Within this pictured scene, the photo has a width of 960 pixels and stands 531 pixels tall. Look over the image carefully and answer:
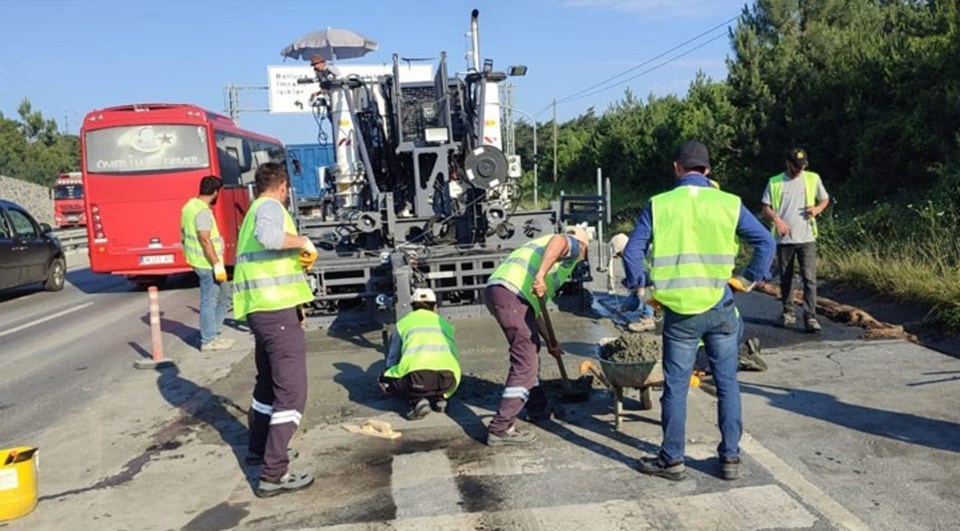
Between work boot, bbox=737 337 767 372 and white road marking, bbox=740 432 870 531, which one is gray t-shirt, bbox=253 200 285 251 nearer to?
white road marking, bbox=740 432 870 531

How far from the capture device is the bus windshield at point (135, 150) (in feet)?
47.8

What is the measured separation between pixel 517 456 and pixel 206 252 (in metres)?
4.80

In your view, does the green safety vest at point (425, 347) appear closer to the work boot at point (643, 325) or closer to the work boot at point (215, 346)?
the work boot at point (643, 325)

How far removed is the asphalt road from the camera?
23.9ft

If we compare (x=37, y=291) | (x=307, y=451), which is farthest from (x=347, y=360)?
(x=37, y=291)

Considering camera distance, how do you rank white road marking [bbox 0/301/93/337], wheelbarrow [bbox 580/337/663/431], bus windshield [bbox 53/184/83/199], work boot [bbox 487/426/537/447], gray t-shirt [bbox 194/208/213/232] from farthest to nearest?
bus windshield [bbox 53/184/83/199] < white road marking [bbox 0/301/93/337] < gray t-shirt [bbox 194/208/213/232] < work boot [bbox 487/426/537/447] < wheelbarrow [bbox 580/337/663/431]

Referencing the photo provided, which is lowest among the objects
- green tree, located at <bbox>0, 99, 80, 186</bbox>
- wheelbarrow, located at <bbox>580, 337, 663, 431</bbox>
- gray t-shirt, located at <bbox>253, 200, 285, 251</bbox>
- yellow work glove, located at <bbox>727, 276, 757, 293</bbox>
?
wheelbarrow, located at <bbox>580, 337, 663, 431</bbox>

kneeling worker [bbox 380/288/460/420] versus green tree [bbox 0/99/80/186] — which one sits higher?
green tree [bbox 0/99/80/186]

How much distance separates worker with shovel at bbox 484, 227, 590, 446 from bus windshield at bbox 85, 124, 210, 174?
35.6 ft

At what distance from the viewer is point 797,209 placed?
8344 mm

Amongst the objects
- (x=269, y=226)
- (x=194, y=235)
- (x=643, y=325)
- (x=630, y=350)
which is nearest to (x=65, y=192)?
(x=194, y=235)

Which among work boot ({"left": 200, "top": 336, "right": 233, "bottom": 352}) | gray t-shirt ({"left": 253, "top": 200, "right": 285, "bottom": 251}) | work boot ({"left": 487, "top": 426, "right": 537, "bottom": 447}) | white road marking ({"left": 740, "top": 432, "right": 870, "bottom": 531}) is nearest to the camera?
white road marking ({"left": 740, "top": 432, "right": 870, "bottom": 531})

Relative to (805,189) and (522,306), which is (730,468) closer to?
(522,306)

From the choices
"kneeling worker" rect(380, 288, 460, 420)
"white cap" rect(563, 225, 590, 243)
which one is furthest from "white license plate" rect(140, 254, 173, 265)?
"white cap" rect(563, 225, 590, 243)
